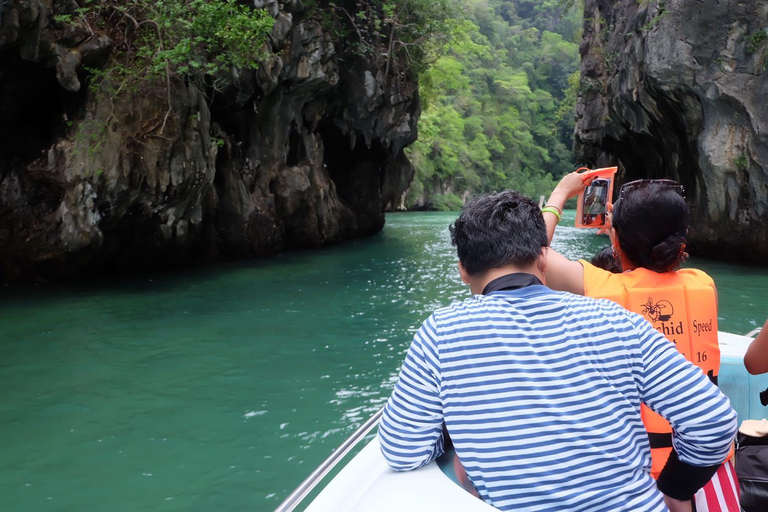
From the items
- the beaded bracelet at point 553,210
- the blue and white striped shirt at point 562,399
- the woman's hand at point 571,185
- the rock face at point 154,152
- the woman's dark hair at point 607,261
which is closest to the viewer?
the blue and white striped shirt at point 562,399

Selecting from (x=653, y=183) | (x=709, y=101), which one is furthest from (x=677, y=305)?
(x=709, y=101)

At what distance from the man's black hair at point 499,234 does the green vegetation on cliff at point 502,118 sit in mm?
35997

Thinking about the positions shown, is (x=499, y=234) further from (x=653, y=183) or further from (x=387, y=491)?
(x=387, y=491)

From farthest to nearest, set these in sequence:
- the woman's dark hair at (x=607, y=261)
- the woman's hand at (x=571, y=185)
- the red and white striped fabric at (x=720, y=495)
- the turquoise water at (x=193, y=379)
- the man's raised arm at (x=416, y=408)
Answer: the turquoise water at (x=193, y=379)
the woman's dark hair at (x=607, y=261)
the woman's hand at (x=571, y=185)
the red and white striped fabric at (x=720, y=495)
the man's raised arm at (x=416, y=408)

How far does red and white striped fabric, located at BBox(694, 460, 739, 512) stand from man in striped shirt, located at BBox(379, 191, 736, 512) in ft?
0.85

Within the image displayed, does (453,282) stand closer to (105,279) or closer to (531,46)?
(105,279)

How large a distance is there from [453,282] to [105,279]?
20.9 feet

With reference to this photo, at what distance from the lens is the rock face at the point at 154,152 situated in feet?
33.0

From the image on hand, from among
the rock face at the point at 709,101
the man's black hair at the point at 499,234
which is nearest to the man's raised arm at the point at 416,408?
the man's black hair at the point at 499,234

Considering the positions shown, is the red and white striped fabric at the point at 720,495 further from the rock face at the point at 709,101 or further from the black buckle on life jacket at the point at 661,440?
the rock face at the point at 709,101

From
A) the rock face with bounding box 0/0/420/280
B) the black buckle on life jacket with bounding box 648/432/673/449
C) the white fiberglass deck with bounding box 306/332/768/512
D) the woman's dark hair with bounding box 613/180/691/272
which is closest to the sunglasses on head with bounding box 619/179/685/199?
the woman's dark hair with bounding box 613/180/691/272

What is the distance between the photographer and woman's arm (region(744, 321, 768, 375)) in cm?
192

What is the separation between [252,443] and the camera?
14.4 feet

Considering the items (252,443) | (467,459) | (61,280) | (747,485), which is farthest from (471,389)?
(61,280)
